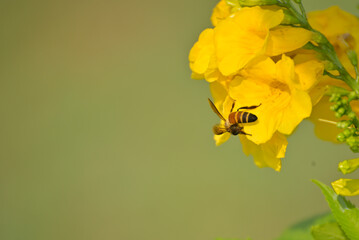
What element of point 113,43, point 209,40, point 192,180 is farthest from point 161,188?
point 209,40

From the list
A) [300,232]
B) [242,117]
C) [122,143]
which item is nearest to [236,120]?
[242,117]

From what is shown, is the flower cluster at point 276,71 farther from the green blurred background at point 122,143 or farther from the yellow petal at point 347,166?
the green blurred background at point 122,143

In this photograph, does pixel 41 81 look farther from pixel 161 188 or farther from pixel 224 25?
pixel 224 25

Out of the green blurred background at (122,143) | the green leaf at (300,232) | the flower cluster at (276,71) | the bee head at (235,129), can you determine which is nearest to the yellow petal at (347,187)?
the flower cluster at (276,71)

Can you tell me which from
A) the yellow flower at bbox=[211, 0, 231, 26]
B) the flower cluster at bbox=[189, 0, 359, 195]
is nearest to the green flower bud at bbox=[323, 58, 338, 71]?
the flower cluster at bbox=[189, 0, 359, 195]

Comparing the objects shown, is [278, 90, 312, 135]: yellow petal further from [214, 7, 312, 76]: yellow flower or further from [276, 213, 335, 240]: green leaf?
[276, 213, 335, 240]: green leaf

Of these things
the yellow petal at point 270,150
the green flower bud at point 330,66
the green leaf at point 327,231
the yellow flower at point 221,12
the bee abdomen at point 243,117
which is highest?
the yellow flower at point 221,12
